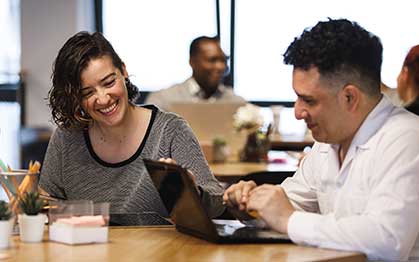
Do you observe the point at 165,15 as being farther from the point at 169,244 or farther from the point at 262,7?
the point at 169,244

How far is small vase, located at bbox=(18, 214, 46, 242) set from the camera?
2.59 meters

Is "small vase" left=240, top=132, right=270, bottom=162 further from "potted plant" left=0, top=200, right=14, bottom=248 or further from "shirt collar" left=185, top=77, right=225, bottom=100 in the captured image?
"potted plant" left=0, top=200, right=14, bottom=248

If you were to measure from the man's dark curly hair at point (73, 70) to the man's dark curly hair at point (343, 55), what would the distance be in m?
0.95

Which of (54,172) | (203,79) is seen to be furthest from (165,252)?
(203,79)

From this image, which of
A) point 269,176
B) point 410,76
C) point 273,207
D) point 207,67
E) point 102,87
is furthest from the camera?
point 207,67

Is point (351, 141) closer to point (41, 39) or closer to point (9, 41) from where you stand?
point (41, 39)

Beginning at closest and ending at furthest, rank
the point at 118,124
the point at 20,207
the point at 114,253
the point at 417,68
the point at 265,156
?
the point at 114,253 → the point at 20,207 → the point at 118,124 → the point at 417,68 → the point at 265,156

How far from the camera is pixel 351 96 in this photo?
260 cm

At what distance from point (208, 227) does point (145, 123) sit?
93 cm

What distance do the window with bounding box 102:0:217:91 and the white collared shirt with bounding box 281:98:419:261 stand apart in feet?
23.5

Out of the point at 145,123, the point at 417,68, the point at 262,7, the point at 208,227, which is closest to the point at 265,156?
the point at 417,68

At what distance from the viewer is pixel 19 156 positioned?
9.35 m

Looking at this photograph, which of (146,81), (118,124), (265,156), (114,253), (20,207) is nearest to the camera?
(114,253)

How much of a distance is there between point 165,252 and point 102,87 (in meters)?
0.96
